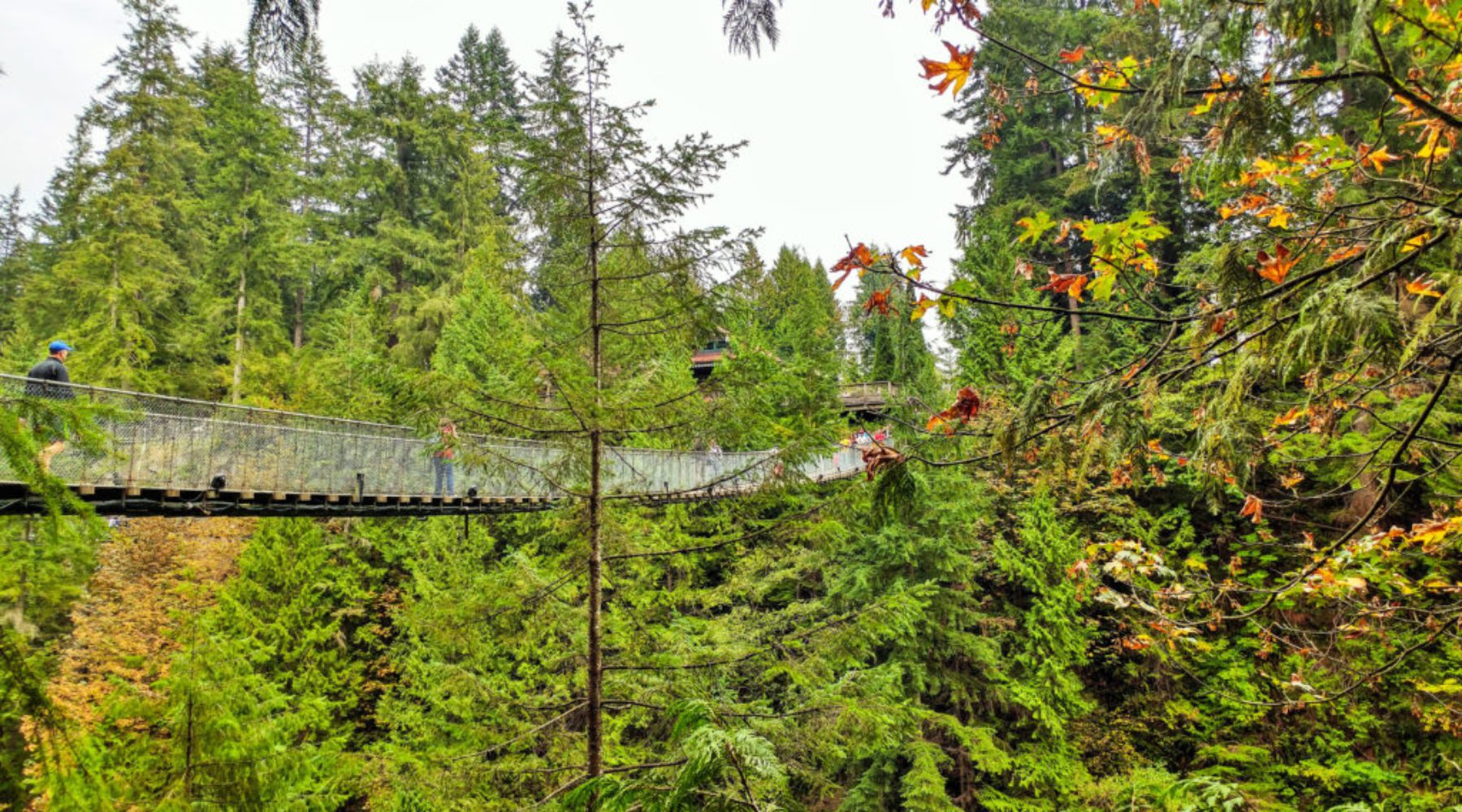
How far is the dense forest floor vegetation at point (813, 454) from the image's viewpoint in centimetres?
166

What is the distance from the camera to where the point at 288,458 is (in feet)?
20.2

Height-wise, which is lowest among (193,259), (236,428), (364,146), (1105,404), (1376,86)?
(1105,404)

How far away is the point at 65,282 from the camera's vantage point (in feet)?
44.2

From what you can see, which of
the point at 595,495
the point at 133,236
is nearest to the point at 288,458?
the point at 595,495

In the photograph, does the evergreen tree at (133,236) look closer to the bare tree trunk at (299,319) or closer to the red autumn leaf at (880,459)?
the bare tree trunk at (299,319)

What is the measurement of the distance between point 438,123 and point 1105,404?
2114 cm

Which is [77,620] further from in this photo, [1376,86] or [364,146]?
[1376,86]

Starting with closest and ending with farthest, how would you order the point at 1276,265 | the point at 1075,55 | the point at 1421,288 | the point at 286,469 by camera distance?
1. the point at 1421,288
2. the point at 1276,265
3. the point at 1075,55
4. the point at 286,469

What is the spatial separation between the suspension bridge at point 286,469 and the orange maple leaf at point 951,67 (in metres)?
3.65

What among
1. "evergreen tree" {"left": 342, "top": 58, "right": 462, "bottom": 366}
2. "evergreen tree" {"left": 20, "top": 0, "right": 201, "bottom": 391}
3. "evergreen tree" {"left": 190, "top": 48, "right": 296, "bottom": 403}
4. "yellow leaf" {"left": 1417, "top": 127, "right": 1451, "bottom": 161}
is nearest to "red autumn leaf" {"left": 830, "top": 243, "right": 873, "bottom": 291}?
"yellow leaf" {"left": 1417, "top": 127, "right": 1451, "bottom": 161}

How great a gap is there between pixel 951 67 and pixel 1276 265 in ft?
3.11

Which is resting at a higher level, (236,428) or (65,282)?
(65,282)

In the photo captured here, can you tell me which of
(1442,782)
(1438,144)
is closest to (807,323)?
(1442,782)

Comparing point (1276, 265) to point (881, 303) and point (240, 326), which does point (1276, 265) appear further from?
point (240, 326)
